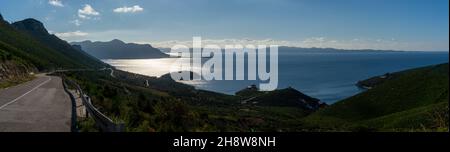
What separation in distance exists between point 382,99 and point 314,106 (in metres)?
47.9

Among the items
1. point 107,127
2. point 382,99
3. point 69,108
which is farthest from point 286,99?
point 107,127
